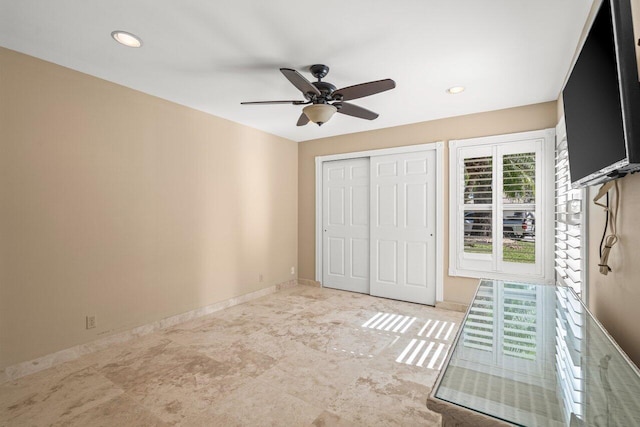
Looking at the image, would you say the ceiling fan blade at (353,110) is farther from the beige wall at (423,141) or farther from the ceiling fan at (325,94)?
the beige wall at (423,141)

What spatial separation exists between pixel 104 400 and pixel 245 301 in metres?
2.31

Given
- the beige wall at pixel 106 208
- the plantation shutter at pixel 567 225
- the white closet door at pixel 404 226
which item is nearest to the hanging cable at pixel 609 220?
the plantation shutter at pixel 567 225

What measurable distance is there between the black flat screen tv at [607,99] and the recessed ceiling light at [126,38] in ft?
8.72

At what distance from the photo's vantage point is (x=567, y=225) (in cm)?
271

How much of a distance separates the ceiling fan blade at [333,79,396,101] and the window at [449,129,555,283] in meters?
2.05

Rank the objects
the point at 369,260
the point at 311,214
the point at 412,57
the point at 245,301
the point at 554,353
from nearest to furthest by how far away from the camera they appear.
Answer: the point at 554,353, the point at 412,57, the point at 245,301, the point at 369,260, the point at 311,214

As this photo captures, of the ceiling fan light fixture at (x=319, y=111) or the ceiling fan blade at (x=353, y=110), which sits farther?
the ceiling fan blade at (x=353, y=110)

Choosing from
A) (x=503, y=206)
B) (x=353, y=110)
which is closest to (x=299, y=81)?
(x=353, y=110)

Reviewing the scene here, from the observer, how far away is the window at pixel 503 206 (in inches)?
136

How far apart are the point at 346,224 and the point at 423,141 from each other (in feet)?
5.64

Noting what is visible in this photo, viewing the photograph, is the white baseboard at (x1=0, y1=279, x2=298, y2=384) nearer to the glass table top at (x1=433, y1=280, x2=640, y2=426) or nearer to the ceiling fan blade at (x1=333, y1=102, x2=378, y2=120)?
the ceiling fan blade at (x1=333, y1=102, x2=378, y2=120)

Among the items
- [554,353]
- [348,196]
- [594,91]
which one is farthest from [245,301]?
[594,91]

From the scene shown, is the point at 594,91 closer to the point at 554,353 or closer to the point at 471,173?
the point at 554,353

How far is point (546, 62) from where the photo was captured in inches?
100.0
